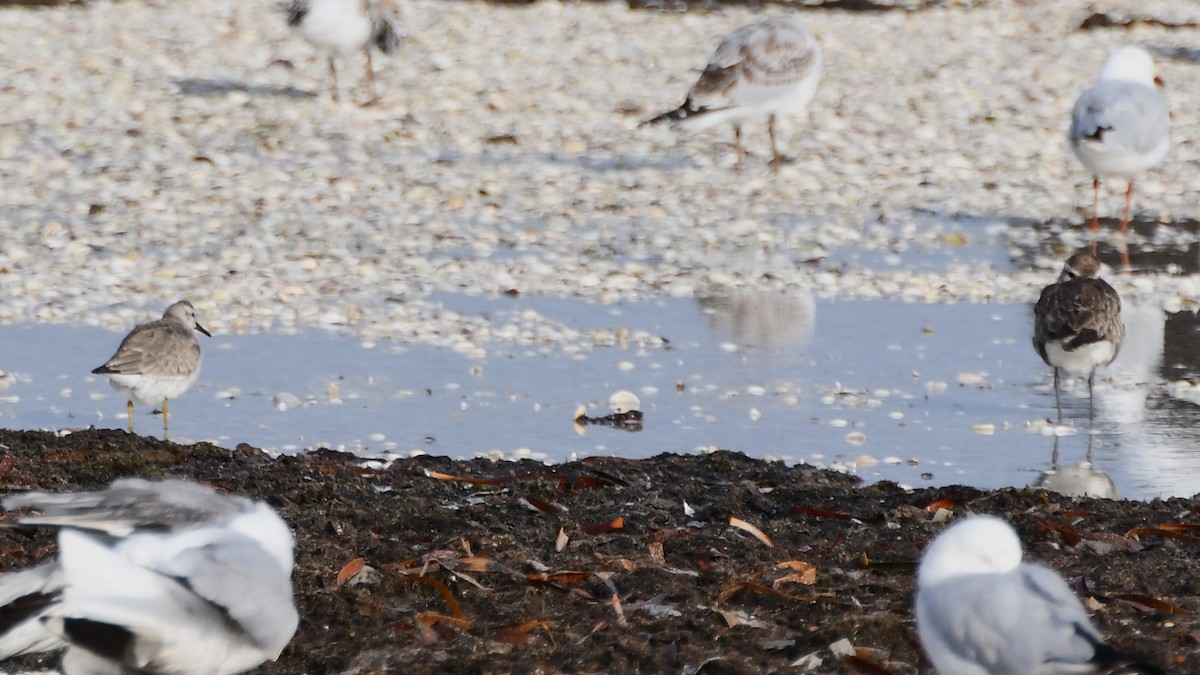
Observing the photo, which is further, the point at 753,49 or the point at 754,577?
the point at 753,49

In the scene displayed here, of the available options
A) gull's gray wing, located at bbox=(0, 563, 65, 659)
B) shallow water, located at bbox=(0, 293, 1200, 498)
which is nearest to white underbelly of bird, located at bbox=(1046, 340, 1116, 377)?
shallow water, located at bbox=(0, 293, 1200, 498)

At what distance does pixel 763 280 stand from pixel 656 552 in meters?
5.94

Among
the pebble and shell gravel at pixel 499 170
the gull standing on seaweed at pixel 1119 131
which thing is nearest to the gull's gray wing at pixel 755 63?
the pebble and shell gravel at pixel 499 170

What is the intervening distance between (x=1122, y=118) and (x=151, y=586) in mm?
10732

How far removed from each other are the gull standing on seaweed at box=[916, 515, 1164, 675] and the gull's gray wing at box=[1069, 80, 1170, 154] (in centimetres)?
943

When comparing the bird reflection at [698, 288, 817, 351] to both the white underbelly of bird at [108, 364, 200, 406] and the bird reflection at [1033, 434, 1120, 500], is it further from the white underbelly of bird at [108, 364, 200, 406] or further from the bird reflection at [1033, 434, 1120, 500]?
the white underbelly of bird at [108, 364, 200, 406]

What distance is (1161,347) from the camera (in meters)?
9.61

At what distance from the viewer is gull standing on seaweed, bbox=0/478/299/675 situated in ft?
11.9

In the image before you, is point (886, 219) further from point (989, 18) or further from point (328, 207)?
point (989, 18)

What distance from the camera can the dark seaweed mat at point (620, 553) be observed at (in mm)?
4676

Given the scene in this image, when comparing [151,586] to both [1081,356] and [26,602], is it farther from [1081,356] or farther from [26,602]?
[1081,356]

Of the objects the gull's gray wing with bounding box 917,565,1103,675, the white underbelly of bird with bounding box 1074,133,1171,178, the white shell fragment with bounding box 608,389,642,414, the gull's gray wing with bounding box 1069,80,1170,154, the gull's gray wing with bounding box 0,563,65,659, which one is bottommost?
the white shell fragment with bounding box 608,389,642,414

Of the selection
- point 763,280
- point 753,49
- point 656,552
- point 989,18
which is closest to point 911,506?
point 656,552

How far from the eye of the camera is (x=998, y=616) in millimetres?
3883
